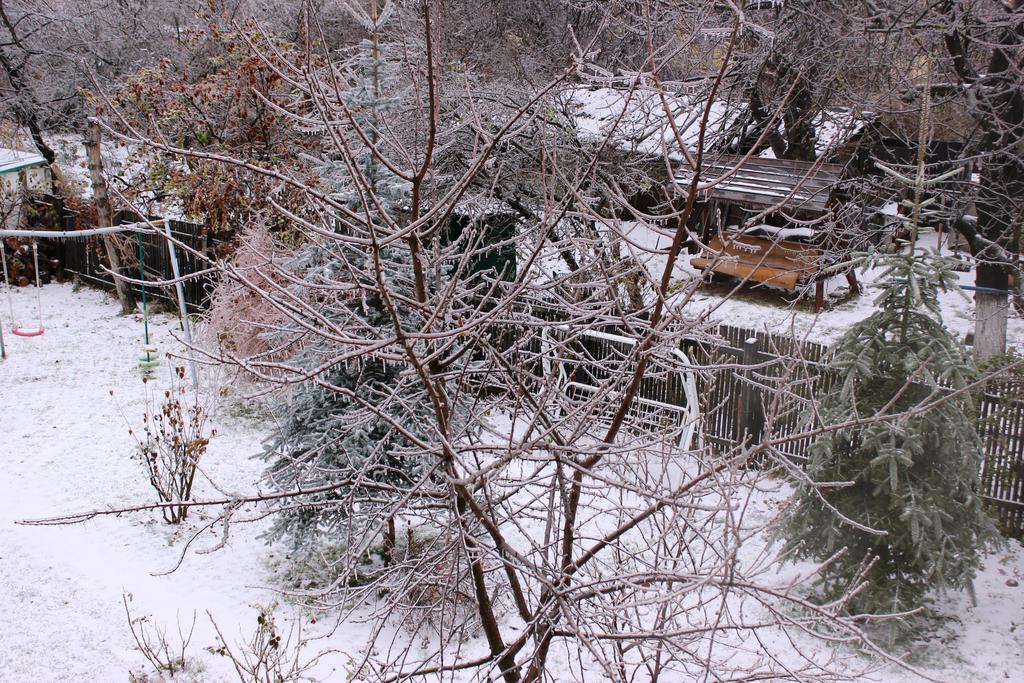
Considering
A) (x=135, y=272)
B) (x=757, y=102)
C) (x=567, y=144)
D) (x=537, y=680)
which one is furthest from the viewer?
(x=135, y=272)

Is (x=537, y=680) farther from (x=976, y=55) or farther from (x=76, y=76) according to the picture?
(x=76, y=76)

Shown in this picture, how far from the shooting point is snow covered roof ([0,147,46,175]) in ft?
44.5

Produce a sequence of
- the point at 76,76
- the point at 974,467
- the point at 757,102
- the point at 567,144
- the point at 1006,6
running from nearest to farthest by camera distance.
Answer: the point at 974,467
the point at 1006,6
the point at 567,144
the point at 757,102
the point at 76,76

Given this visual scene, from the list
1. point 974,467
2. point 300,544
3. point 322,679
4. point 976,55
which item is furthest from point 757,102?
point 322,679

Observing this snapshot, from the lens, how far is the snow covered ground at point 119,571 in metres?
6.38

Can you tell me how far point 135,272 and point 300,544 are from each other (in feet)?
32.8

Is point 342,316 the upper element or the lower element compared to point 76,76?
lower

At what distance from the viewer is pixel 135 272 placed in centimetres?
1524

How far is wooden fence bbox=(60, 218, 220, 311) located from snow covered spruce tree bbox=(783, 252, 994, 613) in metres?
9.58

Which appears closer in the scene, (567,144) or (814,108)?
(567,144)

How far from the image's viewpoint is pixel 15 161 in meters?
14.2

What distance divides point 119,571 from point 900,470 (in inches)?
249

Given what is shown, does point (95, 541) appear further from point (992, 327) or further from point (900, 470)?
point (992, 327)

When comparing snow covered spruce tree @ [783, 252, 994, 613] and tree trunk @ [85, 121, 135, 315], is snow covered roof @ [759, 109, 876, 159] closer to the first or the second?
snow covered spruce tree @ [783, 252, 994, 613]
